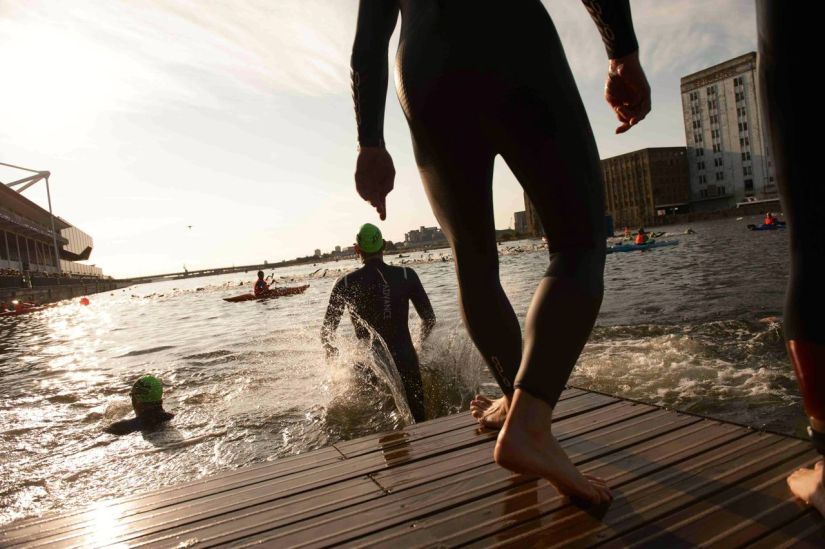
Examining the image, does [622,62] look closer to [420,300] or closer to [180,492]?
[180,492]

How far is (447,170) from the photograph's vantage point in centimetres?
179

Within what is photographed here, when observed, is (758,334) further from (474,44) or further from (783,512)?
(474,44)

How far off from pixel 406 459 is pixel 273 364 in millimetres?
7573

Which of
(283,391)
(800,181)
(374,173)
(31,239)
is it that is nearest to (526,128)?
(374,173)

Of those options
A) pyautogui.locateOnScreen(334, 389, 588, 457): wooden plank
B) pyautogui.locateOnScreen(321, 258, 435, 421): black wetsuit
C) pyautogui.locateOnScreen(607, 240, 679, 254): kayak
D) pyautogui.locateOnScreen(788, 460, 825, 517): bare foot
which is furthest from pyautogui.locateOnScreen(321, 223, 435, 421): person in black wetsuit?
pyautogui.locateOnScreen(607, 240, 679, 254): kayak

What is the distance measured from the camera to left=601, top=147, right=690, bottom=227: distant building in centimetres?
10019

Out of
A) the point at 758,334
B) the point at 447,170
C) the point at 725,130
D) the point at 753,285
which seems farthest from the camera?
the point at 725,130

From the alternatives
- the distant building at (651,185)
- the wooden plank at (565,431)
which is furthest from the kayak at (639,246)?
the distant building at (651,185)

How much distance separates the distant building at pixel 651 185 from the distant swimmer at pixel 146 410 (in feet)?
337

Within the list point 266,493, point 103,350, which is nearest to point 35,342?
point 103,350

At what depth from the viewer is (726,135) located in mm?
85562

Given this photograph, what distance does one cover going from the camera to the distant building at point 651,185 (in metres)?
100

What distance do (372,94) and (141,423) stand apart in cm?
570

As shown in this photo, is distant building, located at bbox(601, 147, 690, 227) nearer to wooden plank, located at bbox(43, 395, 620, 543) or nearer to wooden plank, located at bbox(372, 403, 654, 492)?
wooden plank, located at bbox(372, 403, 654, 492)
